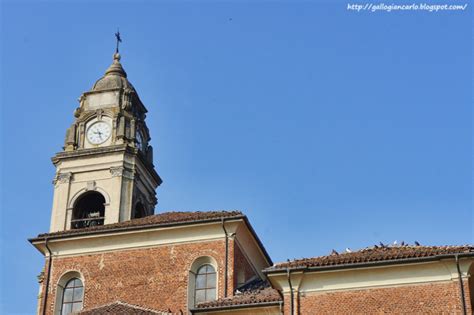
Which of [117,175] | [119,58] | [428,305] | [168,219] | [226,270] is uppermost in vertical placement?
[119,58]

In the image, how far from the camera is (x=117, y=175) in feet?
128

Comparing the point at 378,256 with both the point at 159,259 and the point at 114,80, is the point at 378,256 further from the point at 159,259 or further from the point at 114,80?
the point at 114,80

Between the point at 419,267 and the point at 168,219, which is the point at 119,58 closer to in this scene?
the point at 168,219

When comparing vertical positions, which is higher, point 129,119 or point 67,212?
point 129,119

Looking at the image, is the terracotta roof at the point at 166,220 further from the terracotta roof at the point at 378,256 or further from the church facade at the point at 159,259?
the terracotta roof at the point at 378,256

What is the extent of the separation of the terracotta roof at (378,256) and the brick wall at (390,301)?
2.78 feet

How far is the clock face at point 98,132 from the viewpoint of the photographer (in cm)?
4047

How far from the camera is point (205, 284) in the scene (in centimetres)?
3303

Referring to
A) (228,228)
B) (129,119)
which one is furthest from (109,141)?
(228,228)

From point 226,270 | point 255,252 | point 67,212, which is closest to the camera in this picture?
point 226,270

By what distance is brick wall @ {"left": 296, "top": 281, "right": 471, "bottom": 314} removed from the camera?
84.7ft

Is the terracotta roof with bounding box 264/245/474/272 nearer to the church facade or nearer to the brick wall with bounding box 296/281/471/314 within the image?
the church facade

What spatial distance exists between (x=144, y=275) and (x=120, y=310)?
2.02 metres

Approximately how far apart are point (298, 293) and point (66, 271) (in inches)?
445
